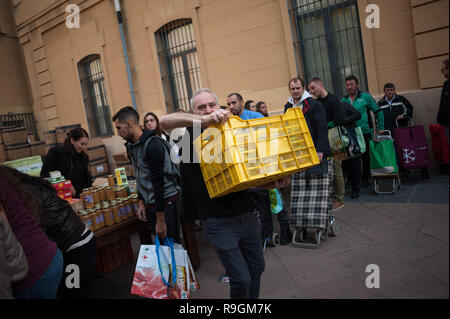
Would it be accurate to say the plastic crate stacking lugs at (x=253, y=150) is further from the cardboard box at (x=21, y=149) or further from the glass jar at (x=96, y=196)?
the glass jar at (x=96, y=196)

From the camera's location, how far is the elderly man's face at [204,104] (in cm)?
226

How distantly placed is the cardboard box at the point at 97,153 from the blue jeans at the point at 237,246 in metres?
8.24

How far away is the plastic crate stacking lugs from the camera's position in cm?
164

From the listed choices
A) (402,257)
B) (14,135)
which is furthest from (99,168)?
(402,257)

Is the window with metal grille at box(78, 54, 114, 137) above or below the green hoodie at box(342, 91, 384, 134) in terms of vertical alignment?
above

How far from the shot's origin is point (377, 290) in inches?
50.8

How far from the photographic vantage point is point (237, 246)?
2.27 metres

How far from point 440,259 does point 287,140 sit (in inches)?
35.0

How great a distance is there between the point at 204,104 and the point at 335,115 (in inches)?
125

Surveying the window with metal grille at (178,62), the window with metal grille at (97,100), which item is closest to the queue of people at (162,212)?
the window with metal grille at (178,62)

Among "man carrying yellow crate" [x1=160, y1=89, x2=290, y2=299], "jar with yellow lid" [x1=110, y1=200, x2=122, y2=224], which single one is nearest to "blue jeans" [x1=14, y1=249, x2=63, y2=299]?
"man carrying yellow crate" [x1=160, y1=89, x2=290, y2=299]

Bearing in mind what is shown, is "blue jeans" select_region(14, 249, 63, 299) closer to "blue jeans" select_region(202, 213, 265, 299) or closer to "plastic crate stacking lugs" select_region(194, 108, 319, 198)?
"blue jeans" select_region(202, 213, 265, 299)

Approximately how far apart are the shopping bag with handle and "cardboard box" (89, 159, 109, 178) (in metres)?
7.43

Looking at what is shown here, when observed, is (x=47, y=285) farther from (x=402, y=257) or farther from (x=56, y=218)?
(x=402, y=257)
